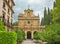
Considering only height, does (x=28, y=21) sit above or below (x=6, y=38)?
above

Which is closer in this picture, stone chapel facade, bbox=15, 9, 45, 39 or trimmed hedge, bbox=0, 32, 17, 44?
trimmed hedge, bbox=0, 32, 17, 44

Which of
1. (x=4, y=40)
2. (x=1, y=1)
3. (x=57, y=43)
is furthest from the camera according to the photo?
(x=1, y=1)

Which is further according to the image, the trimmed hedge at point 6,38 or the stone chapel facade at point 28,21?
the stone chapel facade at point 28,21

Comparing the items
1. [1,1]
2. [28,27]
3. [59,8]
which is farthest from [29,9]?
[59,8]

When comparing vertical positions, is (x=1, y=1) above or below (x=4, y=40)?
above

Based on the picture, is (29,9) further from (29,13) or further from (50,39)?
(50,39)

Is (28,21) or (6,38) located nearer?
(6,38)

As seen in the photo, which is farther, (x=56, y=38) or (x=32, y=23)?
(x=32, y=23)

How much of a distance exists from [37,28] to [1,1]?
33880 mm

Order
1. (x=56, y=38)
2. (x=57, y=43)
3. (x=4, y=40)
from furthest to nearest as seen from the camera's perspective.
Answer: (x=57, y=43) → (x=56, y=38) → (x=4, y=40)

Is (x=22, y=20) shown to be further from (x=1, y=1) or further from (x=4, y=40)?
(x=4, y=40)

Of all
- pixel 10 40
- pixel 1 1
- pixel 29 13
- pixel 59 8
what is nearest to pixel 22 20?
pixel 29 13

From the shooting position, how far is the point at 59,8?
2620 centimetres

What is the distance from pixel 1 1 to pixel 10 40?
71.3 ft
